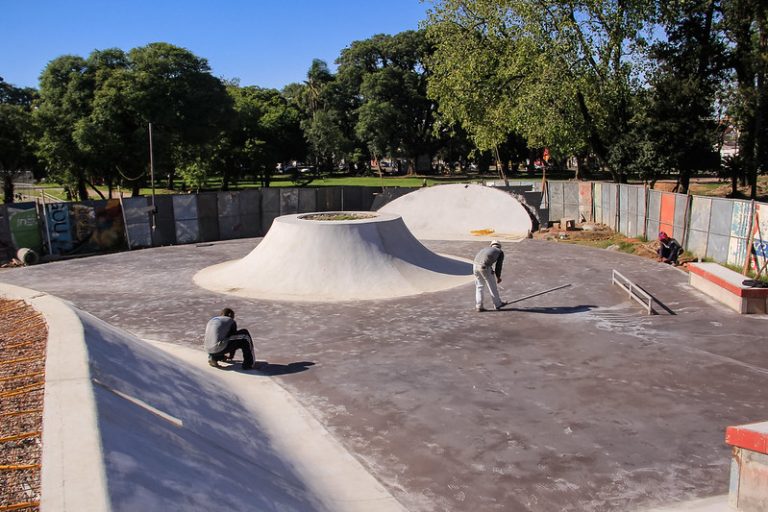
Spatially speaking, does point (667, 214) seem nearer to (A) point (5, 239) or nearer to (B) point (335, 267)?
(B) point (335, 267)

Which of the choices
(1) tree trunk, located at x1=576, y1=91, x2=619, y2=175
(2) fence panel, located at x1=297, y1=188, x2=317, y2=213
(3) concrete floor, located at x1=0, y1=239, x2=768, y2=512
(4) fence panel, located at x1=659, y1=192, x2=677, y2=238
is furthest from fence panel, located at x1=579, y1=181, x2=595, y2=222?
(2) fence panel, located at x1=297, y1=188, x2=317, y2=213

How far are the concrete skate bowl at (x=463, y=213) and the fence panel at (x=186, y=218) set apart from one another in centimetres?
955

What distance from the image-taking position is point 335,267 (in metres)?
15.5

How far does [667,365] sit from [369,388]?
4.78 meters

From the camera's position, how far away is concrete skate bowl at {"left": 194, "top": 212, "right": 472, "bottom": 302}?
14931 mm

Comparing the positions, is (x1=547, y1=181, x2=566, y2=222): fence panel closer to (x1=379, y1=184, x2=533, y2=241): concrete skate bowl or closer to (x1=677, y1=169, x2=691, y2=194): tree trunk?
(x1=379, y1=184, x2=533, y2=241): concrete skate bowl

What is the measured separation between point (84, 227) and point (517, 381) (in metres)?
19.2

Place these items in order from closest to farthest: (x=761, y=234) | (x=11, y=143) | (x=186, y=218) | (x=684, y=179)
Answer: (x=761, y=234)
(x=186, y=218)
(x=684, y=179)
(x=11, y=143)

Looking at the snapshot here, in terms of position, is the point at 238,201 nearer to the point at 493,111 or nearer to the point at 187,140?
the point at 187,140

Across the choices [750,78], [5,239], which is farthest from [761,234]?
[5,239]

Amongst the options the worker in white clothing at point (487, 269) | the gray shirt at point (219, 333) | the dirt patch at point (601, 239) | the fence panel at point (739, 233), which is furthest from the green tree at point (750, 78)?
the gray shirt at point (219, 333)

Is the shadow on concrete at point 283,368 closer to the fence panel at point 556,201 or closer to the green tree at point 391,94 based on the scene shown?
the fence panel at point 556,201

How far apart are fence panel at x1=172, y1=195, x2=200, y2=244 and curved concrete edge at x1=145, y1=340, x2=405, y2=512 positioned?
1594cm

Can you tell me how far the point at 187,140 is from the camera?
3158 centimetres
